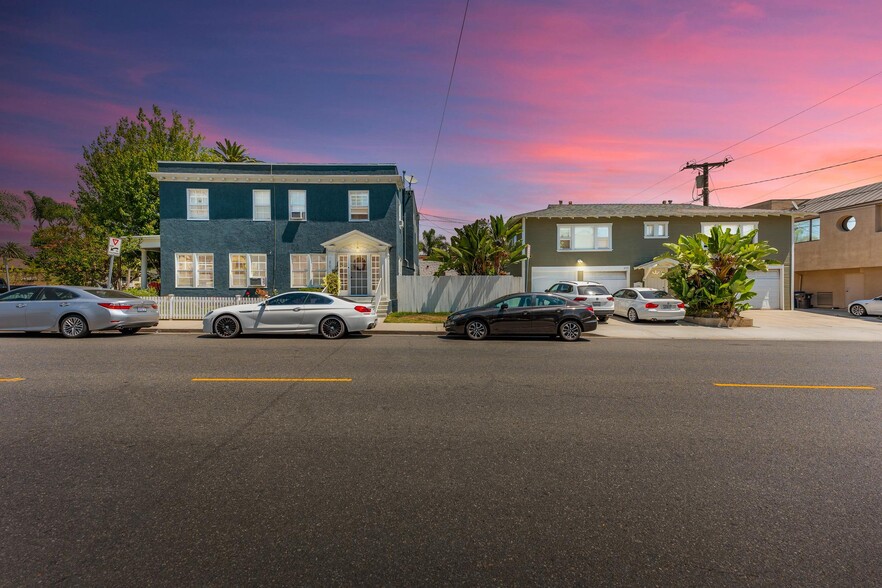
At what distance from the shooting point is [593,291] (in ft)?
57.0

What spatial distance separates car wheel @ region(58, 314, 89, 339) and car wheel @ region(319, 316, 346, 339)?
637 centimetres

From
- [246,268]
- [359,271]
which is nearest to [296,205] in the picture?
[246,268]

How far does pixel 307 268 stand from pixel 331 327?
10157 millimetres

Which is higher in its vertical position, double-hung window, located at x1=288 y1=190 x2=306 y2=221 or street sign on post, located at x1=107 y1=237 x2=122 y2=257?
double-hung window, located at x1=288 y1=190 x2=306 y2=221

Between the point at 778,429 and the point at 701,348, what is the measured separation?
6.96 meters

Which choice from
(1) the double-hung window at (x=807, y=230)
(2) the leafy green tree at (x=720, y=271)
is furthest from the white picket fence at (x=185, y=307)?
(1) the double-hung window at (x=807, y=230)

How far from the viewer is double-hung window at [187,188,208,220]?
21609mm

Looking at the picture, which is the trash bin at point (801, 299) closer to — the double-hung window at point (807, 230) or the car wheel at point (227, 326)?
the double-hung window at point (807, 230)

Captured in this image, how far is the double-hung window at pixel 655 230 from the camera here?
26000 millimetres

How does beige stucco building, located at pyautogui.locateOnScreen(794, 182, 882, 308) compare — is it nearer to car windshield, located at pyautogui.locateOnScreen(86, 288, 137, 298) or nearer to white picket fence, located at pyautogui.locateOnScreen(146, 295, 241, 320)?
white picket fence, located at pyautogui.locateOnScreen(146, 295, 241, 320)

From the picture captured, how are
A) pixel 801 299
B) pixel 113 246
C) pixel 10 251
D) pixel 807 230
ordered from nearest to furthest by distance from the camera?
pixel 113 246
pixel 801 299
pixel 807 230
pixel 10 251

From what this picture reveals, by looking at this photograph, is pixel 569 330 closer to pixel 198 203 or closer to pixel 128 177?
pixel 198 203

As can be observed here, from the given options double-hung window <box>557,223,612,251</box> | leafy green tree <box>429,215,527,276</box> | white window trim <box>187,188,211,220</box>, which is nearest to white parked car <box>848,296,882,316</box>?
double-hung window <box>557,223,612,251</box>

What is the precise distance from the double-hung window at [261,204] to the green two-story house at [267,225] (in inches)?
1.9
